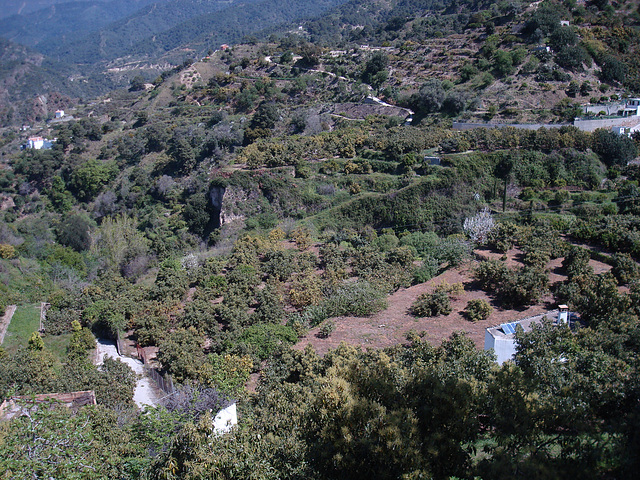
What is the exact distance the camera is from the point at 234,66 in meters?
51.8

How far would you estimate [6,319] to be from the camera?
60.3ft

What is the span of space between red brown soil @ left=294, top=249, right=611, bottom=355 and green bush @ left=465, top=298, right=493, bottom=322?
0.50ft

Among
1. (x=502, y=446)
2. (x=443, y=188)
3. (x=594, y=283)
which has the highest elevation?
(x=502, y=446)

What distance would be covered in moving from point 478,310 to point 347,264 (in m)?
6.31

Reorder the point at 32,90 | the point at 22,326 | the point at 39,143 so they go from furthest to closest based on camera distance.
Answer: the point at 32,90, the point at 39,143, the point at 22,326

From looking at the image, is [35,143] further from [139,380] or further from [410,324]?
[410,324]

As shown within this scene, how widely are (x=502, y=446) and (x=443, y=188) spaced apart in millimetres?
21149

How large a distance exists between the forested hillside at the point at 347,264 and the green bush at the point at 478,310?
2.7 inches

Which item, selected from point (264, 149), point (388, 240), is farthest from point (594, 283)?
point (264, 149)

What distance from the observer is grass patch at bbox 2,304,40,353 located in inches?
656

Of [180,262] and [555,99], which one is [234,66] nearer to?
[555,99]

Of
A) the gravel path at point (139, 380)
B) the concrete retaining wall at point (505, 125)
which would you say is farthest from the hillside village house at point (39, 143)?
the concrete retaining wall at point (505, 125)

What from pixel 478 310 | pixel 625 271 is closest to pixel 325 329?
pixel 478 310

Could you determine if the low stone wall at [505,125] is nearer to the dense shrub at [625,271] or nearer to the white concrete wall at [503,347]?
the dense shrub at [625,271]
